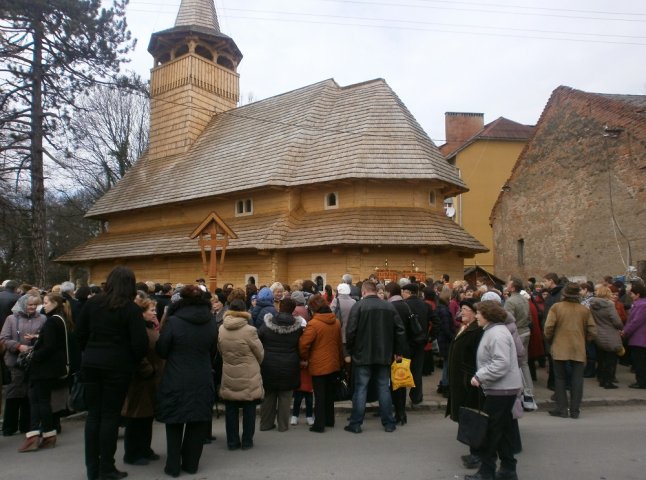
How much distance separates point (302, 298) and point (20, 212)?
14.2 metres

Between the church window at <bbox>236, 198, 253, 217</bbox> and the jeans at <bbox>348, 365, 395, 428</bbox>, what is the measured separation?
52.1 feet

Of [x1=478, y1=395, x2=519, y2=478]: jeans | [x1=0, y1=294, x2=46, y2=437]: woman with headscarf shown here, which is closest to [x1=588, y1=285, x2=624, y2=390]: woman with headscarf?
[x1=478, y1=395, x2=519, y2=478]: jeans

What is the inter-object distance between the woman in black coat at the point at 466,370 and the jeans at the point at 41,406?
475cm

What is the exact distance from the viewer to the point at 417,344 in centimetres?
783

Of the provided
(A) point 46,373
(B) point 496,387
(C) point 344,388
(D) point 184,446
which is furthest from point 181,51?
(B) point 496,387

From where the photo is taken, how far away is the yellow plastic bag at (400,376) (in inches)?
277

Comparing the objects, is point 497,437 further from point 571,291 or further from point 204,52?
point 204,52

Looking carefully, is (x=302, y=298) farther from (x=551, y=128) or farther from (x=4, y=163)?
(x=551, y=128)

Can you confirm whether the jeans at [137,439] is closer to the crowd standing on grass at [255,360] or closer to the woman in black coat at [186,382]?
the crowd standing on grass at [255,360]

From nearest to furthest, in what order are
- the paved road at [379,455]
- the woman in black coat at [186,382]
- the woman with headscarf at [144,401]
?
the woman in black coat at [186,382] → the paved road at [379,455] → the woman with headscarf at [144,401]

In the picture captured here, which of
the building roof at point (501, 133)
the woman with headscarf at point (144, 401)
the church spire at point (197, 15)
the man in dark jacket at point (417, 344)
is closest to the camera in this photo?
the woman with headscarf at point (144, 401)

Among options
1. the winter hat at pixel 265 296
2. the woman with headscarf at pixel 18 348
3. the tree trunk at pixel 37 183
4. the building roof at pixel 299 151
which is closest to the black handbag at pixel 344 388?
the winter hat at pixel 265 296

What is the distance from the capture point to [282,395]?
687 cm

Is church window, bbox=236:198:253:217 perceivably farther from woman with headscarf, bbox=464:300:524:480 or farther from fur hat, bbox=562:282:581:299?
woman with headscarf, bbox=464:300:524:480
